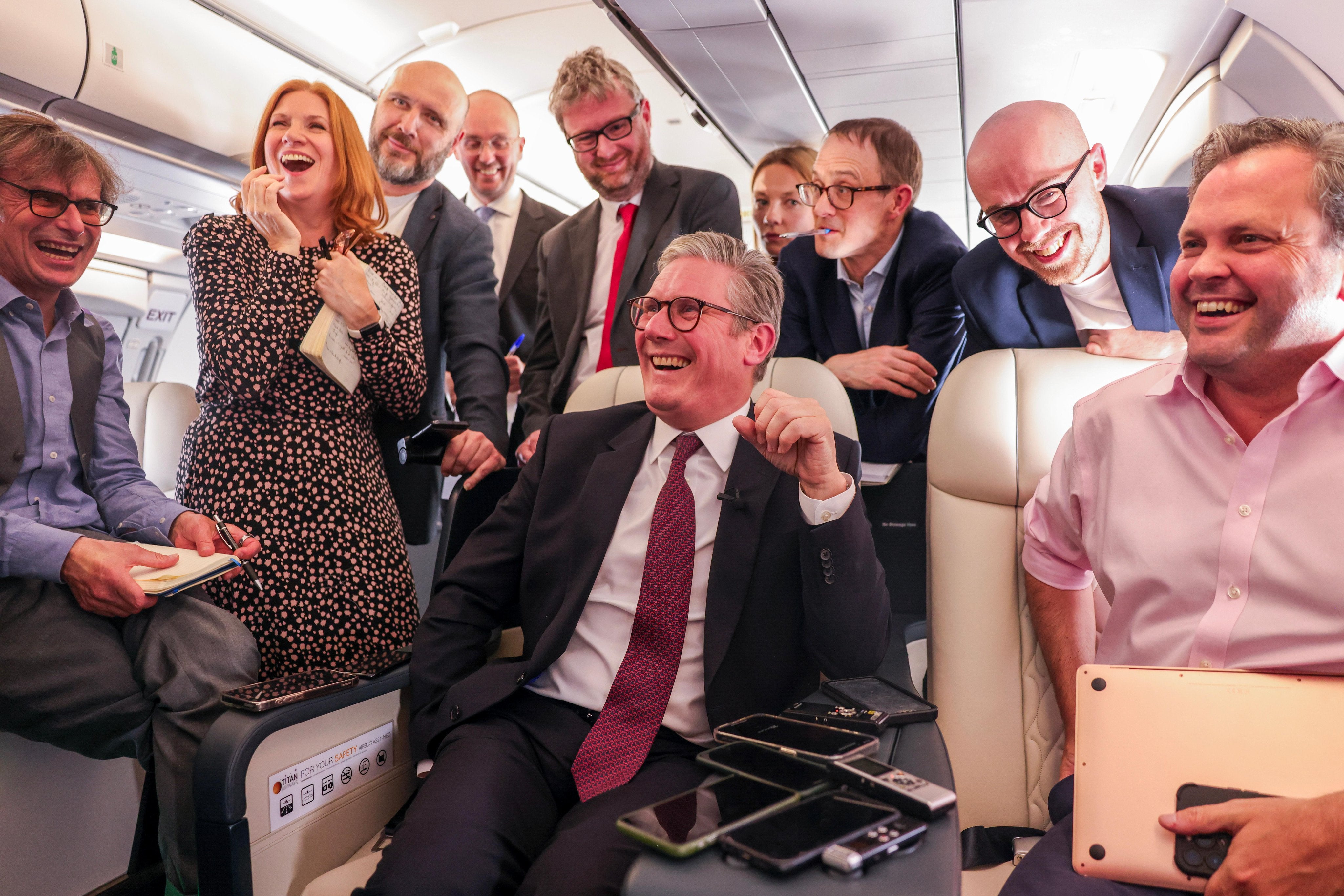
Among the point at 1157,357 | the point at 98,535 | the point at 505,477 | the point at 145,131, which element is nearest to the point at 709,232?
the point at 505,477

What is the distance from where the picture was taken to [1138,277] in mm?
2037

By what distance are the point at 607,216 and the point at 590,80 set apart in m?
0.45

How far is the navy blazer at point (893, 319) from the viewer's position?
2.56 meters

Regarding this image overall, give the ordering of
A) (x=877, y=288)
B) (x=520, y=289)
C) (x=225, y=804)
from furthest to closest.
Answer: (x=520, y=289) < (x=877, y=288) < (x=225, y=804)

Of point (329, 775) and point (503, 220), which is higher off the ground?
point (503, 220)

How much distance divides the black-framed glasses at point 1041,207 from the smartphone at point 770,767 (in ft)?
4.90

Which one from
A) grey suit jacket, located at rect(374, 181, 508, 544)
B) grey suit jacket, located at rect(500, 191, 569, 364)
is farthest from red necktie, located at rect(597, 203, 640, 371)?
grey suit jacket, located at rect(500, 191, 569, 364)

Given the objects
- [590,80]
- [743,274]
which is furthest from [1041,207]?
[590,80]

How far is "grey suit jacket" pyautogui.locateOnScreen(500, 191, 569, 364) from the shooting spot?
387cm

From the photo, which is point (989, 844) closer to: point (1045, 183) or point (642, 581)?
point (642, 581)

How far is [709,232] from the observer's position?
204cm

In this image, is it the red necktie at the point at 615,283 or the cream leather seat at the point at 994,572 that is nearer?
the cream leather seat at the point at 994,572

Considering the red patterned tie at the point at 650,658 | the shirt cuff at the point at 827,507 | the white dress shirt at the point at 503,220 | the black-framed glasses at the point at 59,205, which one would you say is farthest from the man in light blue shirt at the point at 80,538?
the white dress shirt at the point at 503,220

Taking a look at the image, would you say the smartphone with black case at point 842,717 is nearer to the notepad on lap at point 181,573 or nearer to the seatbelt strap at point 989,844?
the seatbelt strap at point 989,844
